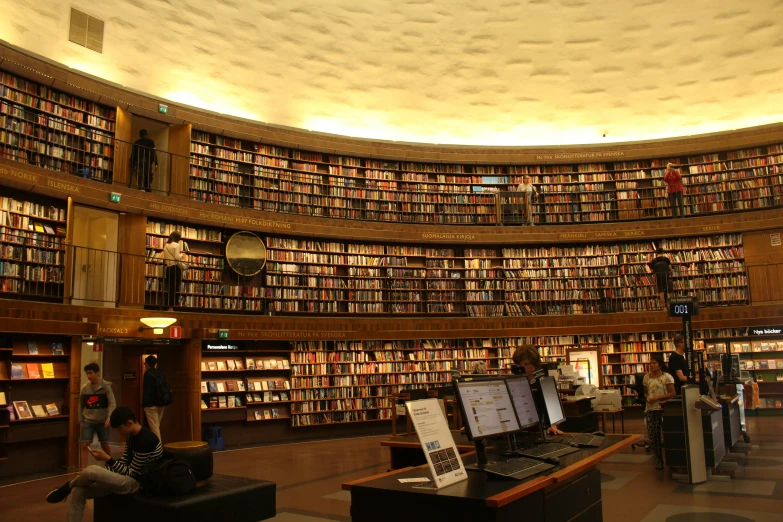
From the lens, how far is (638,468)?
6.98 meters

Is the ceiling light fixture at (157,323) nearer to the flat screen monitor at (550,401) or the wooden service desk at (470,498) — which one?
the flat screen monitor at (550,401)

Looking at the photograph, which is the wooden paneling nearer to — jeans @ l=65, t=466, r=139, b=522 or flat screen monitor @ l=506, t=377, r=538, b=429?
jeans @ l=65, t=466, r=139, b=522

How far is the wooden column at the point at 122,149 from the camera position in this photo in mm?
9977

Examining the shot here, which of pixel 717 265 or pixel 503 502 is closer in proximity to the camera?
pixel 503 502

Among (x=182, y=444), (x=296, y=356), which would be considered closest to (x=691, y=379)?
(x=182, y=444)

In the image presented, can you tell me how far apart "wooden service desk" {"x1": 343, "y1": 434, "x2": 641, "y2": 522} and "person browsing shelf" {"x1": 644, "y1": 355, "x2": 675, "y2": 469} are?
4.25 m

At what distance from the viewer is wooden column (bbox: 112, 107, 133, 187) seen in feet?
32.7

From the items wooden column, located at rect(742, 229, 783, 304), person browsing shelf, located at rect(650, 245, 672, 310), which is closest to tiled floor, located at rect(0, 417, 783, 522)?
person browsing shelf, located at rect(650, 245, 672, 310)

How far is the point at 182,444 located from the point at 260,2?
723cm

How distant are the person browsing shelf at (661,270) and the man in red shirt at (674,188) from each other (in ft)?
2.87

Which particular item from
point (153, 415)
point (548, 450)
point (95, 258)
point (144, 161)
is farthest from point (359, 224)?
point (548, 450)

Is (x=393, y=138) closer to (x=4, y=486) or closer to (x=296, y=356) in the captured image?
(x=296, y=356)

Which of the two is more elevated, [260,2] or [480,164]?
[260,2]

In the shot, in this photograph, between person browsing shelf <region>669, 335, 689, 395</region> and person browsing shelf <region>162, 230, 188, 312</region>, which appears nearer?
person browsing shelf <region>669, 335, 689, 395</region>
